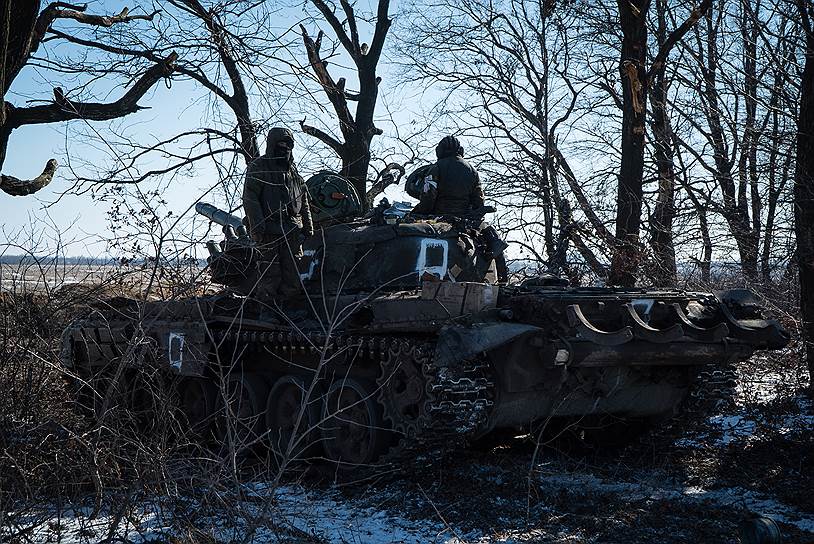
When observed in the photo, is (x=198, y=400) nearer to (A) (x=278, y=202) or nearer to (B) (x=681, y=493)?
(A) (x=278, y=202)

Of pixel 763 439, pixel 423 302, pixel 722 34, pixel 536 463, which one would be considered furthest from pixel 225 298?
pixel 722 34

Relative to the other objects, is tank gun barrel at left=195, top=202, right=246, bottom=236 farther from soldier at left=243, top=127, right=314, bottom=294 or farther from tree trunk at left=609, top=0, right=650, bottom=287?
tree trunk at left=609, top=0, right=650, bottom=287

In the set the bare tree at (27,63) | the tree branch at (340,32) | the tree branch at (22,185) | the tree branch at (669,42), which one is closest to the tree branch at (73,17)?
the bare tree at (27,63)

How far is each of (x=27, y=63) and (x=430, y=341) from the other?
3944 mm

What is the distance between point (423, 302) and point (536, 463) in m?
2.05

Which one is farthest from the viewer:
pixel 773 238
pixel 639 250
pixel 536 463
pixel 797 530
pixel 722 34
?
pixel 639 250

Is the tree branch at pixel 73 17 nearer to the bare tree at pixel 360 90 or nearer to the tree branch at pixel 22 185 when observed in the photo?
the tree branch at pixel 22 185

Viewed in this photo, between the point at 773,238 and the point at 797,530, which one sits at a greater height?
the point at 773,238

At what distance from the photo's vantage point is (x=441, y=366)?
7.88 meters

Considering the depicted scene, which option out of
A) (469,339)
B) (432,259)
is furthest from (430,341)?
(432,259)

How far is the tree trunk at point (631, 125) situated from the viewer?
15461 mm

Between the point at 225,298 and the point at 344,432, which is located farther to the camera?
the point at 225,298

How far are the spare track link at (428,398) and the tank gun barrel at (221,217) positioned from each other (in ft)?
5.08

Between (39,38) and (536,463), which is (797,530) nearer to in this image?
(536,463)
